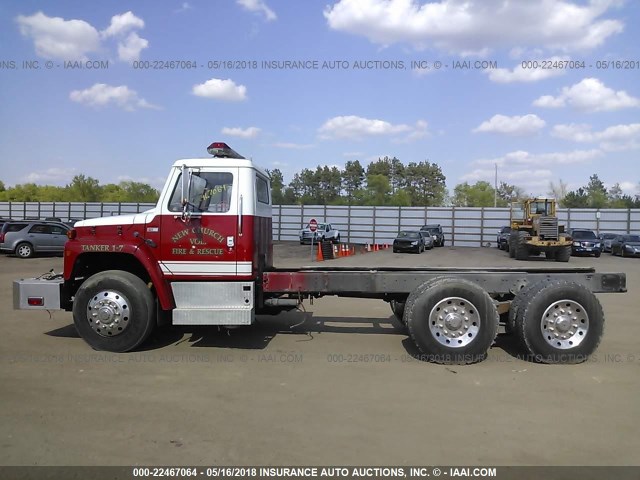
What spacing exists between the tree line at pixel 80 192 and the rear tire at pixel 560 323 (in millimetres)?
69146

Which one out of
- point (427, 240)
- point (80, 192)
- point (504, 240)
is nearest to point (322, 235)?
point (427, 240)

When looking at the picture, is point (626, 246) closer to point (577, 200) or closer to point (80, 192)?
point (577, 200)

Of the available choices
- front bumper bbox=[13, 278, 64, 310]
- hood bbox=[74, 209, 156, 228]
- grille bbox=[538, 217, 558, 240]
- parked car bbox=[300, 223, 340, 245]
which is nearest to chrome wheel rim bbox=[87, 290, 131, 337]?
front bumper bbox=[13, 278, 64, 310]

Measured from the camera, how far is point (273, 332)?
324 inches

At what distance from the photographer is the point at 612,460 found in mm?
3973

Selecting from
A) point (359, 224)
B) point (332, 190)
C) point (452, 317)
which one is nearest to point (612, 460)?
point (452, 317)

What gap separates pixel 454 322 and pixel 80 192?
82521 mm

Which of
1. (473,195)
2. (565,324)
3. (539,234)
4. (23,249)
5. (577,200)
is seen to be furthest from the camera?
(473,195)

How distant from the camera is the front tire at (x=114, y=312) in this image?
665 cm

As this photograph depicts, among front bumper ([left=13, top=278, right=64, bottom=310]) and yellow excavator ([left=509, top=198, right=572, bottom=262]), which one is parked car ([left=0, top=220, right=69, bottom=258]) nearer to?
front bumper ([left=13, top=278, right=64, bottom=310])

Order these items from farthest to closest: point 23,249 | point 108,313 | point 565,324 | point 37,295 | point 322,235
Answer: point 322,235 → point 23,249 → point 37,295 → point 108,313 → point 565,324

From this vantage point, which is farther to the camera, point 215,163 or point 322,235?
point 322,235

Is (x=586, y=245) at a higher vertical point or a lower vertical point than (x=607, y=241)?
lower

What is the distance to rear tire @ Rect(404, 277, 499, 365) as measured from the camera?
6426 mm
